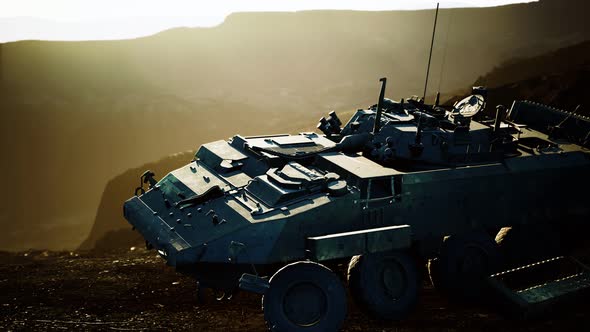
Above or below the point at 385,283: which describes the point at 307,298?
below

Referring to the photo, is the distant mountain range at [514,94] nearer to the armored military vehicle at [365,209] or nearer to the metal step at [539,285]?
the armored military vehicle at [365,209]

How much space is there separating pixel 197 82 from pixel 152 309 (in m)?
49.6

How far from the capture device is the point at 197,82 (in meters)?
57.5

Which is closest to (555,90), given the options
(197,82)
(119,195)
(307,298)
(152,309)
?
(307,298)

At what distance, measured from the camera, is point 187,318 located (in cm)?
894

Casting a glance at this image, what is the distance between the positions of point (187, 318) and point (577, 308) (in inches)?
223

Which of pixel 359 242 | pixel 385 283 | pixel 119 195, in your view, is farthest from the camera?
pixel 119 195

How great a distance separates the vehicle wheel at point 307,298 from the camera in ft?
25.0

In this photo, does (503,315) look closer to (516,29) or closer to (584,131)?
(584,131)

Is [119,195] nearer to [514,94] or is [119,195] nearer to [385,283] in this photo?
[514,94]

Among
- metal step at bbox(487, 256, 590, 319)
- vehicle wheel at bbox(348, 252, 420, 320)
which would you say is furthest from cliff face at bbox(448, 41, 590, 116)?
vehicle wheel at bbox(348, 252, 420, 320)

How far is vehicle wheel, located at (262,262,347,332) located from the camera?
7.62 m

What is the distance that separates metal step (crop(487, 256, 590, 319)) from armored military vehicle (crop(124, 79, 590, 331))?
4cm

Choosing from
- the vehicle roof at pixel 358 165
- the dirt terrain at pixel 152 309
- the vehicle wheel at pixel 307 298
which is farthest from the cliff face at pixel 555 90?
the vehicle wheel at pixel 307 298
